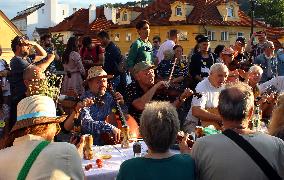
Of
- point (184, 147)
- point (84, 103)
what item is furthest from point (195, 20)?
point (184, 147)

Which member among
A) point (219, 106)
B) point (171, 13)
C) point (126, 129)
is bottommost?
point (126, 129)

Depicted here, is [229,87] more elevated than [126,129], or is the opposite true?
A: [229,87]

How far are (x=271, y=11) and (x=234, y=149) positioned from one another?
68.3 meters

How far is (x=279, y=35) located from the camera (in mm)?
39000

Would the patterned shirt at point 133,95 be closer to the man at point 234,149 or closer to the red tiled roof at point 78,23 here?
the man at point 234,149

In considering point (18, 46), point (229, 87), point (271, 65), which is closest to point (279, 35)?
point (271, 65)

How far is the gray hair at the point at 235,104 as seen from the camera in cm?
330

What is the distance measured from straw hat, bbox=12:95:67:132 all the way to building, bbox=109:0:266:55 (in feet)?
125

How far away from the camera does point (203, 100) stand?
20.4 feet

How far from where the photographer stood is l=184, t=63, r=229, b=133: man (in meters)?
6.07

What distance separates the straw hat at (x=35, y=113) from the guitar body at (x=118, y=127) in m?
1.96

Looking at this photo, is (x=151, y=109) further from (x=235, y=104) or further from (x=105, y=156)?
(x=105, y=156)

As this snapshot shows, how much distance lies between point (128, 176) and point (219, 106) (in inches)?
30.9

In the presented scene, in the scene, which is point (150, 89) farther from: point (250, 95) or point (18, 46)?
point (250, 95)
